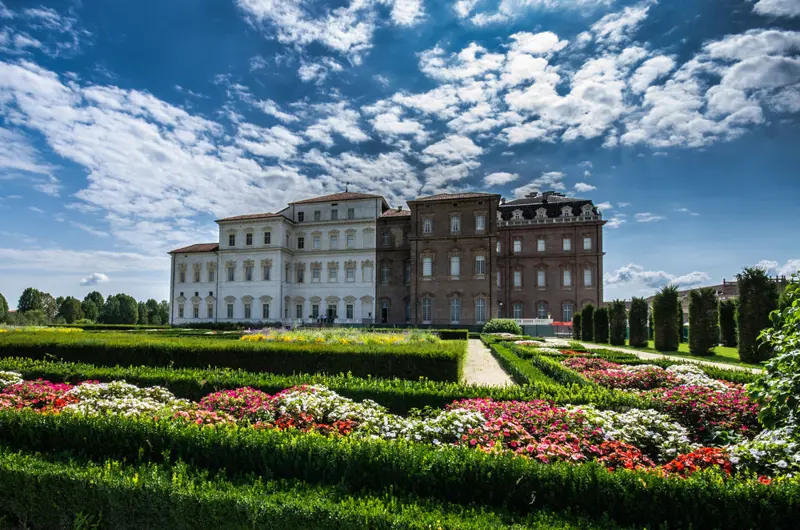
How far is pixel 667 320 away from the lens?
22.8 metres

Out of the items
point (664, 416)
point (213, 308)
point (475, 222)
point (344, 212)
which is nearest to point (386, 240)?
point (344, 212)

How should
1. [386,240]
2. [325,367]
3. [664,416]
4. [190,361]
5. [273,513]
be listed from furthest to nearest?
[386,240] < [190,361] < [325,367] < [664,416] < [273,513]

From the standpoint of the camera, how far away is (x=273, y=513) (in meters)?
3.19

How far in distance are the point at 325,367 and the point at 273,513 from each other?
7.34 metres

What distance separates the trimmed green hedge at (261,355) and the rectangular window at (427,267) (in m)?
30.4

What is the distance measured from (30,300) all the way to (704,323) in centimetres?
8095

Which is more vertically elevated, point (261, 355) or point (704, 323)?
point (704, 323)

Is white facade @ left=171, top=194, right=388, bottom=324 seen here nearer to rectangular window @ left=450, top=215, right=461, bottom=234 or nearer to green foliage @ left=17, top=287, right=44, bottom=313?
rectangular window @ left=450, top=215, right=461, bottom=234

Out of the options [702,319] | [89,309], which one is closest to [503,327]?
[702,319]

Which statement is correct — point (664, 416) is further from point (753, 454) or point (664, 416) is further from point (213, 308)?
point (213, 308)

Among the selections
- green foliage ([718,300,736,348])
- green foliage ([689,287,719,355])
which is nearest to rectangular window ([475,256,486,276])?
green foliage ([718,300,736,348])

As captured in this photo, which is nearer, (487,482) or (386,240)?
(487,482)

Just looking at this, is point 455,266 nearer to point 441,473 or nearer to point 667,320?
point 667,320

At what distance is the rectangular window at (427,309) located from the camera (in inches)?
1633
